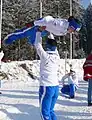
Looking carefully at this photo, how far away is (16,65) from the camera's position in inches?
920

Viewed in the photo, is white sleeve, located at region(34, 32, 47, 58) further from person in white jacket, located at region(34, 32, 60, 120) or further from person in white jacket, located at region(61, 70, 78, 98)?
person in white jacket, located at region(61, 70, 78, 98)

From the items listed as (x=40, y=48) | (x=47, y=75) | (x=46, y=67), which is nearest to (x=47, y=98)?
(x=47, y=75)

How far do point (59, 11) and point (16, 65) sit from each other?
31.1 metres

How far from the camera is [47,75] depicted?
24.6ft

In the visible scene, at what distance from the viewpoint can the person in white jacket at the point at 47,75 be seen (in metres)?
7.51

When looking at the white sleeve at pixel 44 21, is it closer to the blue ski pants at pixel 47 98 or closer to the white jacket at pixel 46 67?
the white jacket at pixel 46 67

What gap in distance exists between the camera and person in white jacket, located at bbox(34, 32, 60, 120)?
7.51 metres

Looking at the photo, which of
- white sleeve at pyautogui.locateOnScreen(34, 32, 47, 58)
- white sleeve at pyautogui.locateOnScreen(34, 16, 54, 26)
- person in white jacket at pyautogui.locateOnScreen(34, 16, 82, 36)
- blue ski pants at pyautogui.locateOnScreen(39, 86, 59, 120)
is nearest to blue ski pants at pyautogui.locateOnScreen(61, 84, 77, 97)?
blue ski pants at pyautogui.locateOnScreen(39, 86, 59, 120)

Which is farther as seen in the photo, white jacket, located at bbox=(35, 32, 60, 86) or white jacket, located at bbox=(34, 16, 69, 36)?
white jacket, located at bbox=(35, 32, 60, 86)

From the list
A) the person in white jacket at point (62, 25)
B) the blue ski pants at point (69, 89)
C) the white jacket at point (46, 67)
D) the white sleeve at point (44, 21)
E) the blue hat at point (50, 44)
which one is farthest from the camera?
the blue ski pants at point (69, 89)

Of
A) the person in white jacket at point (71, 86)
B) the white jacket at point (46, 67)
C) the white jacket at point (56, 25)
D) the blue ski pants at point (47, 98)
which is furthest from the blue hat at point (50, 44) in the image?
the person in white jacket at point (71, 86)

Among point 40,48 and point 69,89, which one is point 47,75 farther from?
point 69,89

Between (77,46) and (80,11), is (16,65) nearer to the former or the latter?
(80,11)

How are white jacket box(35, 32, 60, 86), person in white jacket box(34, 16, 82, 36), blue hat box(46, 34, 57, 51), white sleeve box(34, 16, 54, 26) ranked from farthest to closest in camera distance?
blue hat box(46, 34, 57, 51), white jacket box(35, 32, 60, 86), white sleeve box(34, 16, 54, 26), person in white jacket box(34, 16, 82, 36)
